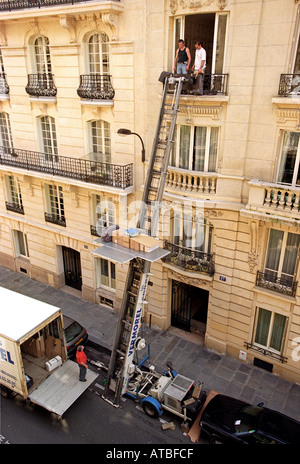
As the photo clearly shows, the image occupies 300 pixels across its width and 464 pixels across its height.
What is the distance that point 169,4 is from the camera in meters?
14.7

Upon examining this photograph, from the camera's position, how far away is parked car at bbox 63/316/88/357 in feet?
56.5

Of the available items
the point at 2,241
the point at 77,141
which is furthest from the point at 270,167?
the point at 2,241

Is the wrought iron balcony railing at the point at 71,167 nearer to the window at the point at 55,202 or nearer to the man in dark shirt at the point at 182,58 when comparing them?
the window at the point at 55,202

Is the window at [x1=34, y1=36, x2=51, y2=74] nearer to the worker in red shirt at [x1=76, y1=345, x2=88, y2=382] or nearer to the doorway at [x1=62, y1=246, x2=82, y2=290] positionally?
the doorway at [x1=62, y1=246, x2=82, y2=290]

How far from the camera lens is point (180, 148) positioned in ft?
53.5

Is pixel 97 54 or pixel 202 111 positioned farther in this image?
pixel 97 54

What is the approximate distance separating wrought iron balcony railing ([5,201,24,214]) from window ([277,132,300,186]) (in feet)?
53.5

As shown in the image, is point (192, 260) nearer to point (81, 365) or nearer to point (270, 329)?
point (270, 329)

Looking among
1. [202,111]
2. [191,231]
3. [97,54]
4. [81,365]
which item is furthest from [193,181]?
[81,365]

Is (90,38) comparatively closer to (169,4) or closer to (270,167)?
(169,4)

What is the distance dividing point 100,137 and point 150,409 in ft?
43.1

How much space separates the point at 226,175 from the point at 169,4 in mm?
7276

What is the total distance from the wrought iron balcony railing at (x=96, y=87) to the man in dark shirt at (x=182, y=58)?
376 cm

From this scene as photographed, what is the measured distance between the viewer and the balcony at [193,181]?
15672mm
